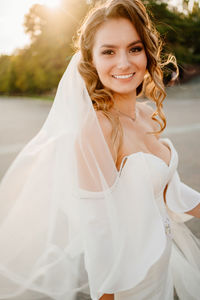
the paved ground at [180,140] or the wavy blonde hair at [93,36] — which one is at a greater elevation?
the wavy blonde hair at [93,36]

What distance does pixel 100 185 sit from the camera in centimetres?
150

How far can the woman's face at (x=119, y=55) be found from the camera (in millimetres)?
1575

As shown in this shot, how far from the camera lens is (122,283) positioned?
1.56 meters

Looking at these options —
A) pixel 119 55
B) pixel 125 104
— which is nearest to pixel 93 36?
pixel 119 55

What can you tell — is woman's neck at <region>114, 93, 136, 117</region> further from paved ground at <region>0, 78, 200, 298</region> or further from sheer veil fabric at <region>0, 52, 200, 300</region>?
paved ground at <region>0, 78, 200, 298</region>

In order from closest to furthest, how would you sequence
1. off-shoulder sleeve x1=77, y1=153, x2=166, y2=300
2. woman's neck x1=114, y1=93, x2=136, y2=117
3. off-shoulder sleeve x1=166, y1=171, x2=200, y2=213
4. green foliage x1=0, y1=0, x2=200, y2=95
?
1. off-shoulder sleeve x1=77, y1=153, x2=166, y2=300
2. woman's neck x1=114, y1=93, x2=136, y2=117
3. off-shoulder sleeve x1=166, y1=171, x2=200, y2=213
4. green foliage x1=0, y1=0, x2=200, y2=95

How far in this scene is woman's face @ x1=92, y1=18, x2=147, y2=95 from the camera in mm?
1575

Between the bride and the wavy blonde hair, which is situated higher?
the wavy blonde hair

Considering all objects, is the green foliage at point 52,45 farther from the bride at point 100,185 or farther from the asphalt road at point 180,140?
the bride at point 100,185

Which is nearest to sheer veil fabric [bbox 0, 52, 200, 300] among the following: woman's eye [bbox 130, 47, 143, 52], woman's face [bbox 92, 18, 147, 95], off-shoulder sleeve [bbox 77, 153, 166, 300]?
off-shoulder sleeve [bbox 77, 153, 166, 300]

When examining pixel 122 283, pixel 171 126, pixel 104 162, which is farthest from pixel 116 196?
pixel 171 126

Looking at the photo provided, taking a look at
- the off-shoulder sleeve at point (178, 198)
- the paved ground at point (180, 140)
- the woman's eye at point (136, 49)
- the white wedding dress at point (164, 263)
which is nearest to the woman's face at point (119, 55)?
the woman's eye at point (136, 49)

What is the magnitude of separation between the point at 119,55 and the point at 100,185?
2.39 ft

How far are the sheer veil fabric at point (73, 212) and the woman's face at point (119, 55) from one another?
0.17 meters
